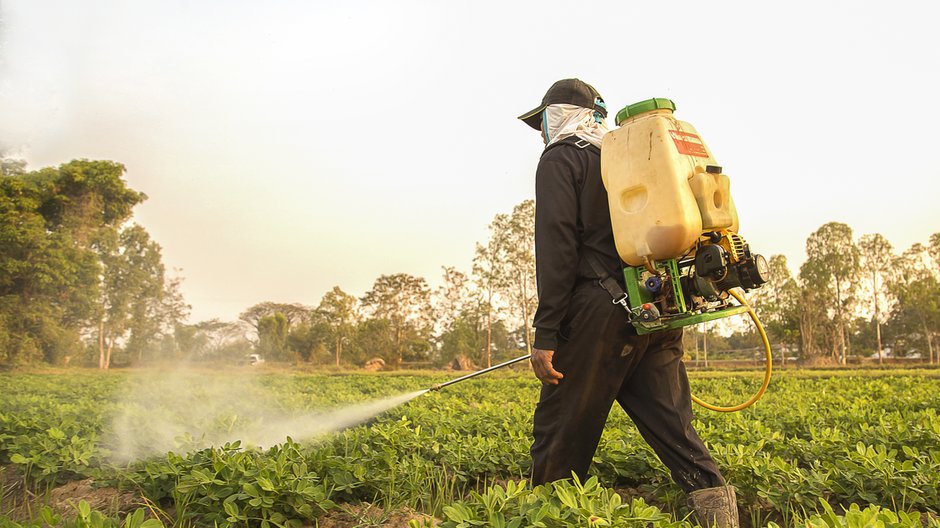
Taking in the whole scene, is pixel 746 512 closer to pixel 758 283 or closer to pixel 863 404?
pixel 758 283

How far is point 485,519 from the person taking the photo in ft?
5.99

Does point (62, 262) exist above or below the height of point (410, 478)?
above

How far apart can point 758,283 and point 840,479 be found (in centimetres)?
125

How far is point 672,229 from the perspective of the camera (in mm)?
2287

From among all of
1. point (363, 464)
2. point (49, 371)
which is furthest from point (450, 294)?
point (363, 464)

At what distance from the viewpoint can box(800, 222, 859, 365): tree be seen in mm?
41812

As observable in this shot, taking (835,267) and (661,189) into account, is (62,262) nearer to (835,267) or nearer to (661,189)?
(661,189)

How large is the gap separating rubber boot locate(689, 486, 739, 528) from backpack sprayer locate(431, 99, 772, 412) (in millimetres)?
702

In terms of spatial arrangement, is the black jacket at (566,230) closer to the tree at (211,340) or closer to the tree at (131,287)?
the tree at (211,340)

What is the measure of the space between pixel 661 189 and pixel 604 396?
2.98ft

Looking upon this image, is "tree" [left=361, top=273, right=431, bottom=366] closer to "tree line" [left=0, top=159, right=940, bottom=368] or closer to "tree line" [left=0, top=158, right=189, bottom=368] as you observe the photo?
"tree line" [left=0, top=159, right=940, bottom=368]

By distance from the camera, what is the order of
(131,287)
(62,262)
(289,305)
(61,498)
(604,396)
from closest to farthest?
(604,396)
(61,498)
(131,287)
(62,262)
(289,305)

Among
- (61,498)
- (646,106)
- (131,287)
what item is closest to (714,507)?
(646,106)

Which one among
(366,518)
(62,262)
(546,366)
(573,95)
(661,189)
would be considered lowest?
(366,518)
